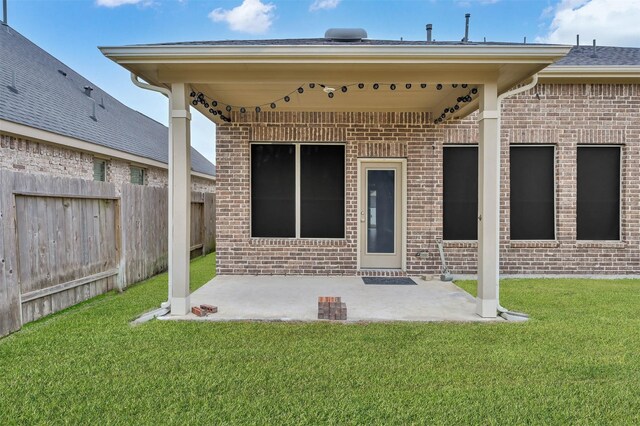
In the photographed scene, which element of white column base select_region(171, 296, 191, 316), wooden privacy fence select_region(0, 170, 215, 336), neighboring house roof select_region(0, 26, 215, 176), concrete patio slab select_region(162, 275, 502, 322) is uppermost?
neighboring house roof select_region(0, 26, 215, 176)

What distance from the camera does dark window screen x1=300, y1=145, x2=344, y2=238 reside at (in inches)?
286

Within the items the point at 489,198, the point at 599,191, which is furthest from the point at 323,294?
the point at 599,191

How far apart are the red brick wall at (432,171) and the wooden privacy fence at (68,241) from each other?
1.33 m

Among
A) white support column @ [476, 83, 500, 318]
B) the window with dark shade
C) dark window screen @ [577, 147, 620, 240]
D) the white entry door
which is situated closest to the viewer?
white support column @ [476, 83, 500, 318]

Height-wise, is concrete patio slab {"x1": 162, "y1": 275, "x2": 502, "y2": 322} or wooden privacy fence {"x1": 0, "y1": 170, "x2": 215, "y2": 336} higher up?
wooden privacy fence {"x1": 0, "y1": 170, "x2": 215, "y2": 336}

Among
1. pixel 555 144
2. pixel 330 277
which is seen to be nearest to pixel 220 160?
pixel 330 277

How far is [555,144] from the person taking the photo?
709cm

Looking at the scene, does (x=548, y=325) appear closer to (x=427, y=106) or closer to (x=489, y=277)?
(x=489, y=277)

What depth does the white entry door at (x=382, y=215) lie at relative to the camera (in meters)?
7.25

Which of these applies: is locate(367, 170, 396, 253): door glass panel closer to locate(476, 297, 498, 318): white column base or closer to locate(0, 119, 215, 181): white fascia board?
locate(476, 297, 498, 318): white column base

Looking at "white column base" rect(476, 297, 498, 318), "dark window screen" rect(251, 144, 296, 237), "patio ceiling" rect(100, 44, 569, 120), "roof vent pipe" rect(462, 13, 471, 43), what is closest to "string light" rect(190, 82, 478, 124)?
"patio ceiling" rect(100, 44, 569, 120)

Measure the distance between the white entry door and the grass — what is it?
300cm

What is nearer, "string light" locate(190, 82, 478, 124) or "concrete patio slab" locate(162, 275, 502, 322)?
"concrete patio slab" locate(162, 275, 502, 322)

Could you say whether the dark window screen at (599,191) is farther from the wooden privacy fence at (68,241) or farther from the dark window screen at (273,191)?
the wooden privacy fence at (68,241)
